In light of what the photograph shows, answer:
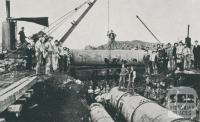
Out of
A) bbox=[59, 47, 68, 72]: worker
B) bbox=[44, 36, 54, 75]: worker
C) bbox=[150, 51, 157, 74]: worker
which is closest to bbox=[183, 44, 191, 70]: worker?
bbox=[150, 51, 157, 74]: worker

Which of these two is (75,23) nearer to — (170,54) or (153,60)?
(153,60)

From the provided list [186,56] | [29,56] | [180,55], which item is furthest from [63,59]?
[186,56]

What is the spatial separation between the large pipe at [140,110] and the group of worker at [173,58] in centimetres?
436

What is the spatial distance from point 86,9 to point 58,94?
12.9 meters

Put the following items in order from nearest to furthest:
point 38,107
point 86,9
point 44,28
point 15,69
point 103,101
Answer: point 38,107 → point 15,69 → point 44,28 → point 103,101 → point 86,9

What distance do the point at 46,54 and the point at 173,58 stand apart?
1093 cm

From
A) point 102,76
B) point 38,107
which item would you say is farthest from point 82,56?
point 38,107

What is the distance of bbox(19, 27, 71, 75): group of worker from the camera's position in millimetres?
20891

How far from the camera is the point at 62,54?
27.7 metres

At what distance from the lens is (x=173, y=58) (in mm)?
28359

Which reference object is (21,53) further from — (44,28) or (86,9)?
(86,9)

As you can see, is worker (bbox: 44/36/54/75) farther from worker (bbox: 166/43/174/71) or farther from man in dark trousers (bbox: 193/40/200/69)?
man in dark trousers (bbox: 193/40/200/69)

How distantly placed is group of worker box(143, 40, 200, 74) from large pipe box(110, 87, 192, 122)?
14.3 ft

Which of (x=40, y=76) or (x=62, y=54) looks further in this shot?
(x=62, y=54)
